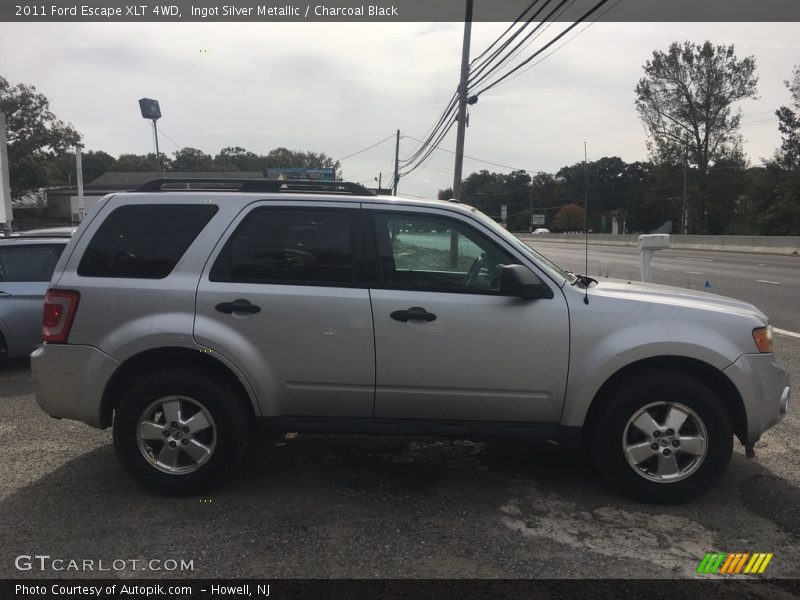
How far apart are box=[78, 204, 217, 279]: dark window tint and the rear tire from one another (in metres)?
0.71

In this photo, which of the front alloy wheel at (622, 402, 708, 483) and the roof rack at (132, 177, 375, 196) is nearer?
the front alloy wheel at (622, 402, 708, 483)

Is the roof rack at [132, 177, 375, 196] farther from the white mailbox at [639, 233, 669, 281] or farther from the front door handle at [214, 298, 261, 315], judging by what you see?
the white mailbox at [639, 233, 669, 281]

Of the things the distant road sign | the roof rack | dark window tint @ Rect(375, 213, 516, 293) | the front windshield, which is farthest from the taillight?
the distant road sign

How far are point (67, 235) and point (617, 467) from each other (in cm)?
730

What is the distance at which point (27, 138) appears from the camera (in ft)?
175

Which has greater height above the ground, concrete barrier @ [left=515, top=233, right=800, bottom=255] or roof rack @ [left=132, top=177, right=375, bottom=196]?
roof rack @ [left=132, top=177, right=375, bottom=196]

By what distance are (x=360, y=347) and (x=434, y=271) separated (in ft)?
2.87

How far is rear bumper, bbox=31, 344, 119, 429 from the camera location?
3.88m

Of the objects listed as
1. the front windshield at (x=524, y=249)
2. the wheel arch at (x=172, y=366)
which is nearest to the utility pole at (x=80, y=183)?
the wheel arch at (x=172, y=366)

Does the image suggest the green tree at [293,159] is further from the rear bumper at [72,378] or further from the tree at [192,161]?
the rear bumper at [72,378]

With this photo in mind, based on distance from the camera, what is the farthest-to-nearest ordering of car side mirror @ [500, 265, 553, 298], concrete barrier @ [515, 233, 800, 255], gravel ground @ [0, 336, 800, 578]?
concrete barrier @ [515, 233, 800, 255]
car side mirror @ [500, 265, 553, 298]
gravel ground @ [0, 336, 800, 578]

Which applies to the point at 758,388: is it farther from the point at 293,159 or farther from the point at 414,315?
the point at 293,159

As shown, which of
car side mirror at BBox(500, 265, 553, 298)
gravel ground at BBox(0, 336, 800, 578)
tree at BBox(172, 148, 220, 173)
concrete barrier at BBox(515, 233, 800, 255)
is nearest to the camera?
gravel ground at BBox(0, 336, 800, 578)

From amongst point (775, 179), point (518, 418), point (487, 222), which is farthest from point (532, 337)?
point (775, 179)
